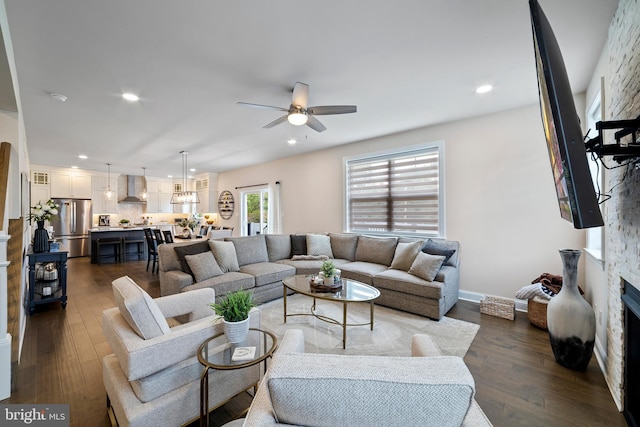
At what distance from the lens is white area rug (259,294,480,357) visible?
8.52 feet

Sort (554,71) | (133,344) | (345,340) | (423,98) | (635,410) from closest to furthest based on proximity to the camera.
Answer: (554,71)
(133,344)
(635,410)
(345,340)
(423,98)

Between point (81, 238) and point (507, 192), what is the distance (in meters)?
10.3

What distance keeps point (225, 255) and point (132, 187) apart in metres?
7.14

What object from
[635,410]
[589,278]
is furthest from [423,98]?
[635,410]

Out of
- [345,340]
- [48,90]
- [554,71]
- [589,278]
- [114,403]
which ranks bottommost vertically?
[345,340]

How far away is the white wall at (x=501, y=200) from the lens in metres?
3.38

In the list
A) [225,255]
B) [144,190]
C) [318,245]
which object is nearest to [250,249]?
[225,255]

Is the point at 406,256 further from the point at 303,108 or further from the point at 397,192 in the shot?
the point at 303,108

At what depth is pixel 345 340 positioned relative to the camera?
8.72ft

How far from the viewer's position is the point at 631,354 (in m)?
1.71

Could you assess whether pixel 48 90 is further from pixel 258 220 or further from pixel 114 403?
pixel 258 220

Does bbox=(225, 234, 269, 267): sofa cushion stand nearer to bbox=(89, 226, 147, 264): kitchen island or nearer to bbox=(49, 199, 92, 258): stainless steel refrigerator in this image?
bbox=(89, 226, 147, 264): kitchen island

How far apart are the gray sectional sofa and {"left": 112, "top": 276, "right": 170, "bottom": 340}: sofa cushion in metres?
1.80

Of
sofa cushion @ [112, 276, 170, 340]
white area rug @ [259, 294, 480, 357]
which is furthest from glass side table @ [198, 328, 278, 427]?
white area rug @ [259, 294, 480, 357]
